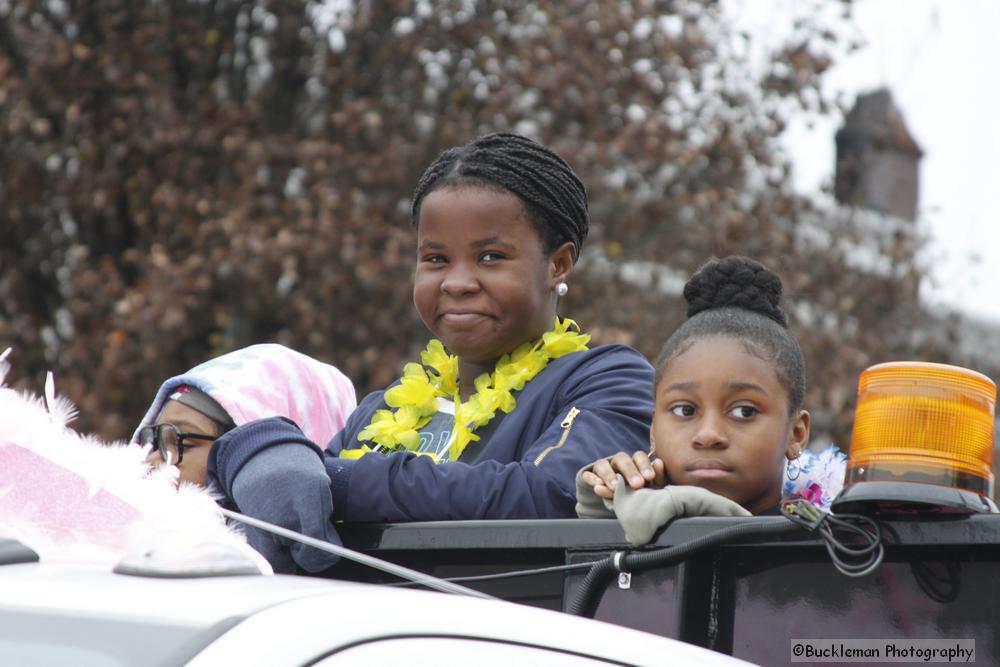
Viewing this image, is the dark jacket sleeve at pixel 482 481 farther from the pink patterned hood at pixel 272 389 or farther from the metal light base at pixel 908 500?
the pink patterned hood at pixel 272 389

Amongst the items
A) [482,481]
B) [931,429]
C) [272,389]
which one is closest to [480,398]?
[482,481]

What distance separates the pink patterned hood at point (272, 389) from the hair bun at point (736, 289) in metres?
1.21

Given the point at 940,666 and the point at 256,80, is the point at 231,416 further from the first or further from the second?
the point at 256,80

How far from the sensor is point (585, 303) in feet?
30.1

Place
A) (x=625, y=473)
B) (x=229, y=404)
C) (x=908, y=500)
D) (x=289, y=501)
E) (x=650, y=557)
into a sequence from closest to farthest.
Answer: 1. (x=908, y=500)
2. (x=650, y=557)
3. (x=625, y=473)
4. (x=289, y=501)
5. (x=229, y=404)

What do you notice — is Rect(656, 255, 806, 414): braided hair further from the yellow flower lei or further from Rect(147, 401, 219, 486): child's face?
Rect(147, 401, 219, 486): child's face

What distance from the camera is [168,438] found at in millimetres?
3814

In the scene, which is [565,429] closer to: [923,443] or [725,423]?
[725,423]

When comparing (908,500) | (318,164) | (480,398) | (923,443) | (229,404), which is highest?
(318,164)

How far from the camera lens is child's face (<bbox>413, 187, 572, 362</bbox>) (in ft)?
10.7

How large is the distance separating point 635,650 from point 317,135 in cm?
774

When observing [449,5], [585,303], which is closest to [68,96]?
[449,5]

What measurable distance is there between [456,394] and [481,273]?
1.00 feet

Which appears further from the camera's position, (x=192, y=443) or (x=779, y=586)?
(x=192, y=443)
